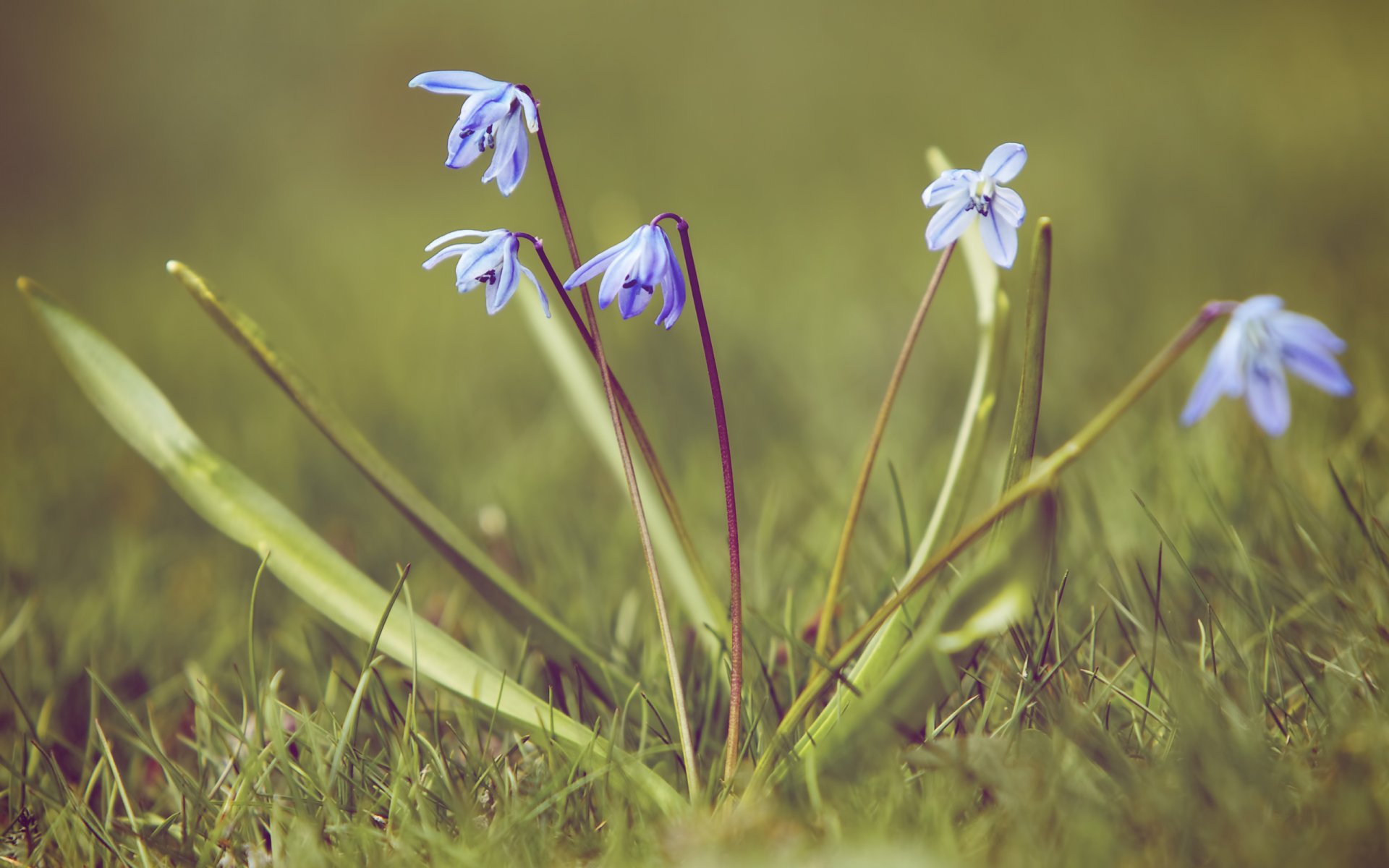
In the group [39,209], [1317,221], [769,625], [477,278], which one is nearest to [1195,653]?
[769,625]

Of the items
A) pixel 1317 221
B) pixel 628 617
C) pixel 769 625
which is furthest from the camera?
pixel 1317 221

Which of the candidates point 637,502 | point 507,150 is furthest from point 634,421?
point 507,150

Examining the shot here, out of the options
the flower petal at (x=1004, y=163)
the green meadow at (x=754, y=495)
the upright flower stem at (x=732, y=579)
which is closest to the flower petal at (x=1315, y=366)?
the green meadow at (x=754, y=495)

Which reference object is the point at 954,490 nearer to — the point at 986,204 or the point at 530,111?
the point at 986,204

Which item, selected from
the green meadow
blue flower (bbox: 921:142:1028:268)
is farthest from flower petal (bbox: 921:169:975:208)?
the green meadow

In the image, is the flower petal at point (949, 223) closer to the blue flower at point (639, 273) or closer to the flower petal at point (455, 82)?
the blue flower at point (639, 273)

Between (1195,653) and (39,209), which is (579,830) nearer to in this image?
(1195,653)
